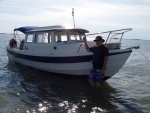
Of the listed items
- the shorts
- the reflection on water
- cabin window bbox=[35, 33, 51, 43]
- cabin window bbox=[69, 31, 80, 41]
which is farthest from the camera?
cabin window bbox=[35, 33, 51, 43]

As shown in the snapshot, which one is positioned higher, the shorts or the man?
the man

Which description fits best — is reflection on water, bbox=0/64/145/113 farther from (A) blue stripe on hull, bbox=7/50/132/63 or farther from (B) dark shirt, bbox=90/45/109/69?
(B) dark shirt, bbox=90/45/109/69

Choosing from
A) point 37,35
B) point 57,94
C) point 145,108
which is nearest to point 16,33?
point 37,35

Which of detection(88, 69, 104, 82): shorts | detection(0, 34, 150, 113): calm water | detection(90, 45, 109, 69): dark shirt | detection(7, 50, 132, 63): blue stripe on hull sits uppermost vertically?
detection(90, 45, 109, 69): dark shirt

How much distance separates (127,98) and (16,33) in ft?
40.2

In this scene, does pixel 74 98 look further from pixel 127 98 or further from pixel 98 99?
pixel 127 98

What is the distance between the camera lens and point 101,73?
10.2 meters

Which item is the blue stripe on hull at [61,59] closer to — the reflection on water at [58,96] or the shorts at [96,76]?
the reflection on water at [58,96]

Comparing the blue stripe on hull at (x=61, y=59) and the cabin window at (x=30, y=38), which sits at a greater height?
the cabin window at (x=30, y=38)

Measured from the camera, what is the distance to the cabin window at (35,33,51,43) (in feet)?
45.4

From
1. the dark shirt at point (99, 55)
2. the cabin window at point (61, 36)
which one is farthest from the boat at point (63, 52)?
the dark shirt at point (99, 55)

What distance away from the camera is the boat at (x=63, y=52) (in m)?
11.3

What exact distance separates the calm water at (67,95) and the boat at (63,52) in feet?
2.21

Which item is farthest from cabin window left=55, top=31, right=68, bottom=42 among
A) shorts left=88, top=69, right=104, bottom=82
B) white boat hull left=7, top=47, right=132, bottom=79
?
shorts left=88, top=69, right=104, bottom=82
